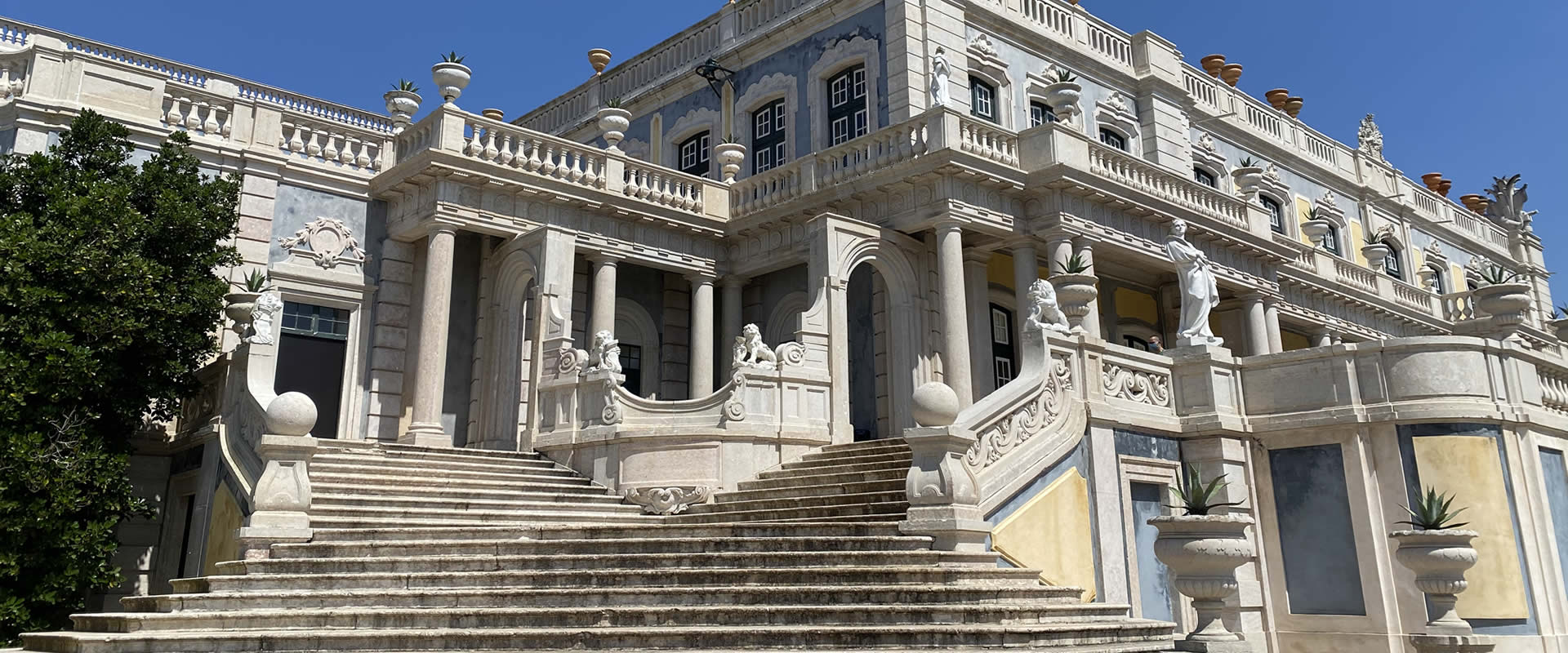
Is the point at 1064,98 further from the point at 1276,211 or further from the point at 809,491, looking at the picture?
the point at 1276,211

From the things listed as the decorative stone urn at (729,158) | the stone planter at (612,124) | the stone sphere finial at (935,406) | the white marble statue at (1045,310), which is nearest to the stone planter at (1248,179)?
the decorative stone urn at (729,158)

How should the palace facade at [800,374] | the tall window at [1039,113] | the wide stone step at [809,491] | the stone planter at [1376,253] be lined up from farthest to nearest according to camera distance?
the stone planter at [1376,253]
the tall window at [1039,113]
the wide stone step at [809,491]
the palace facade at [800,374]

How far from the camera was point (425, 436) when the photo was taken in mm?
16281

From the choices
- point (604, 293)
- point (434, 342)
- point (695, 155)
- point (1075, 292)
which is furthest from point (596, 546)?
point (695, 155)

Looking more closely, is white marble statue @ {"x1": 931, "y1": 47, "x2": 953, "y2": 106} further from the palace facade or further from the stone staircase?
the stone staircase

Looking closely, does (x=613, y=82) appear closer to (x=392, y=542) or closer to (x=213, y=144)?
(x=213, y=144)

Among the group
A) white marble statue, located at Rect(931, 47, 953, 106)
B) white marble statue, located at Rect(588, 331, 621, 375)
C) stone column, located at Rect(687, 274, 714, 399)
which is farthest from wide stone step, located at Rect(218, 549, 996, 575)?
white marble statue, located at Rect(931, 47, 953, 106)

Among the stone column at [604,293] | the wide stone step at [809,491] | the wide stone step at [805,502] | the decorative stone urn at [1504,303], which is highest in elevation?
the stone column at [604,293]

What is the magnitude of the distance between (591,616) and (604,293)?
10.7 metres

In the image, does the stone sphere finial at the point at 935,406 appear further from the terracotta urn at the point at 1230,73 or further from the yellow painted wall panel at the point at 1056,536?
the terracotta urn at the point at 1230,73

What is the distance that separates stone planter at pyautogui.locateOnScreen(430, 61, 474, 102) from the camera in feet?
57.7

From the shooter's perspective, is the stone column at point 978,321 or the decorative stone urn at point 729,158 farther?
the decorative stone urn at point 729,158

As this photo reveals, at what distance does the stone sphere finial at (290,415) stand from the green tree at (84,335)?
3209mm

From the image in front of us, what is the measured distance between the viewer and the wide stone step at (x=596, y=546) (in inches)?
388
